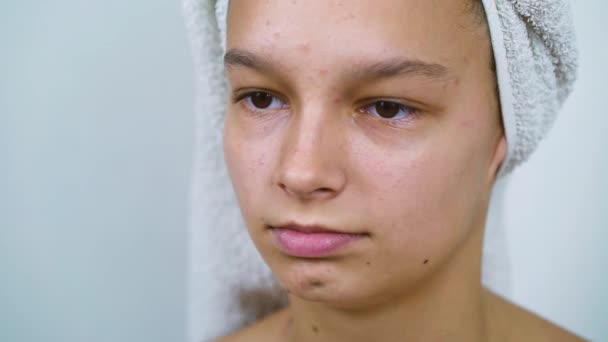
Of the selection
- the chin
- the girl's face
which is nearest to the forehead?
Result: the girl's face

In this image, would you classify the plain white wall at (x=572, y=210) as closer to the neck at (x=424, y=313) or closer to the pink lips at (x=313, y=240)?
the neck at (x=424, y=313)

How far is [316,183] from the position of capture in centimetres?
69

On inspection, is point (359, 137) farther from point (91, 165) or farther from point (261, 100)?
point (91, 165)

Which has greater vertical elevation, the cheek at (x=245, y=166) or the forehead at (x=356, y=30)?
the forehead at (x=356, y=30)

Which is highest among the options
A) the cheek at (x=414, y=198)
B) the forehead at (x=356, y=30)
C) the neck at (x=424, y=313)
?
the forehead at (x=356, y=30)

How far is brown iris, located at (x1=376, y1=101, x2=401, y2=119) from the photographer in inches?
29.1

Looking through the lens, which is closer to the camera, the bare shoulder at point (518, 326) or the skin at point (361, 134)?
the skin at point (361, 134)

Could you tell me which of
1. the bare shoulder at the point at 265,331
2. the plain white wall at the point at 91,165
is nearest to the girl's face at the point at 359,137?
the bare shoulder at the point at 265,331

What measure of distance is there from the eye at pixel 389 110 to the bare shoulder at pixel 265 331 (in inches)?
17.6

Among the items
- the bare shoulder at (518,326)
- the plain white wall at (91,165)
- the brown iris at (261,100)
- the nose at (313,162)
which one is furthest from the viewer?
the plain white wall at (91,165)

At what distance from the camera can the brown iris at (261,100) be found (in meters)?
0.81

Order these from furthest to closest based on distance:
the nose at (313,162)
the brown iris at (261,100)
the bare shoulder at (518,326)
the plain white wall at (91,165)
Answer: the plain white wall at (91,165)
the bare shoulder at (518,326)
the brown iris at (261,100)
the nose at (313,162)

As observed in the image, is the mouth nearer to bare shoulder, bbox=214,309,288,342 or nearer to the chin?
the chin

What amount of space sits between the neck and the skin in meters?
0.03
